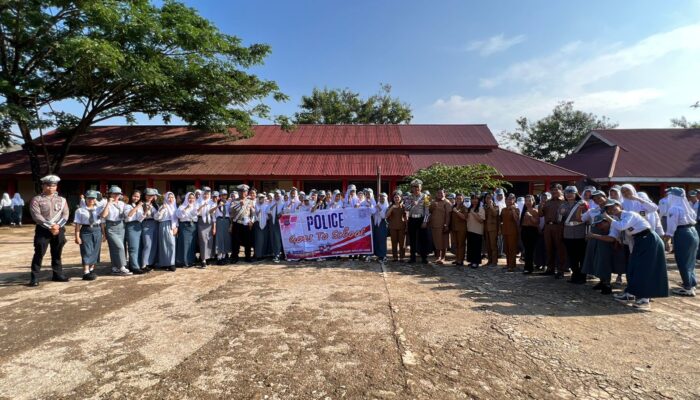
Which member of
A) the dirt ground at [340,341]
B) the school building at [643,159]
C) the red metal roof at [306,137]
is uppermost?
the red metal roof at [306,137]

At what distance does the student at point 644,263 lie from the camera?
486 cm

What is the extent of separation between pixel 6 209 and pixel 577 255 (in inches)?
940

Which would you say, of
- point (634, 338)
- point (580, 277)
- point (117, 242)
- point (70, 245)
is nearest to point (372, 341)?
point (634, 338)

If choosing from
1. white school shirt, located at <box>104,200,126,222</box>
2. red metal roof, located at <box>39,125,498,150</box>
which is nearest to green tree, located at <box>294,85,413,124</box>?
red metal roof, located at <box>39,125,498,150</box>

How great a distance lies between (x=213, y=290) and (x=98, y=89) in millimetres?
14700

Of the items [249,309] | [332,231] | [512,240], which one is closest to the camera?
[249,309]

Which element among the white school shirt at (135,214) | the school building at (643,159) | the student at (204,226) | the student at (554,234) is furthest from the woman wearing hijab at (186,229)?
the school building at (643,159)

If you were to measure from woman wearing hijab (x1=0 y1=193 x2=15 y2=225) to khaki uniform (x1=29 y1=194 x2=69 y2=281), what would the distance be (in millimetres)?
16017

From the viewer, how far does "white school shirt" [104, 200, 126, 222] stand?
661 cm

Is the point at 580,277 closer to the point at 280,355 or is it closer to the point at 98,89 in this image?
the point at 280,355

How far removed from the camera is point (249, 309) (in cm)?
474

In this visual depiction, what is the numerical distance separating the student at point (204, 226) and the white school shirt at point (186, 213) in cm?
11

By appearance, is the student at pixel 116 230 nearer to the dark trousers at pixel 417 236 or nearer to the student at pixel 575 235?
the dark trousers at pixel 417 236

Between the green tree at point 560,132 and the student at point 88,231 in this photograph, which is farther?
the green tree at point 560,132
